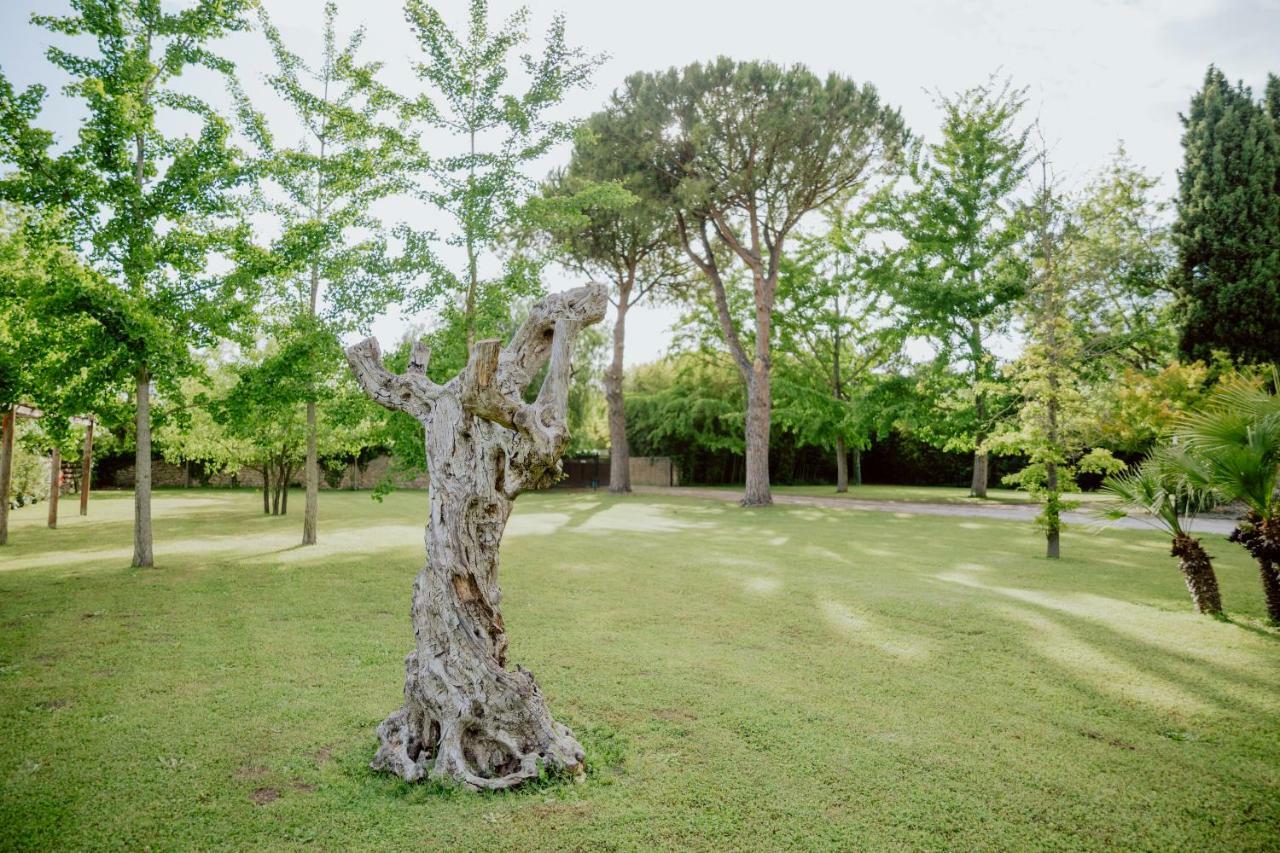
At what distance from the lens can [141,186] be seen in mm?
8430

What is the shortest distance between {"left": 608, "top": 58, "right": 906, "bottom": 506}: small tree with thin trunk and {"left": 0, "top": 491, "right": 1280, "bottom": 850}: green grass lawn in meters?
13.2

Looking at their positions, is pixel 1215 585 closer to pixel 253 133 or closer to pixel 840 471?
pixel 253 133

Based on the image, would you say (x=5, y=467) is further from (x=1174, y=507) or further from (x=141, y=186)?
(x=1174, y=507)

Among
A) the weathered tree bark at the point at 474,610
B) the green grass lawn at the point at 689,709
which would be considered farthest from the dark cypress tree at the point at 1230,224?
the weathered tree bark at the point at 474,610

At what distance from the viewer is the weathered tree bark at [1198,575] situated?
21.8 ft

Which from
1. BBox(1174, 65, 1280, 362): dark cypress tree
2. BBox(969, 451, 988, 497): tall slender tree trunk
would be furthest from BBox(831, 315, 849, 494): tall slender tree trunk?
BBox(1174, 65, 1280, 362): dark cypress tree

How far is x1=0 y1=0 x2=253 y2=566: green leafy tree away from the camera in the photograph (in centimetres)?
773

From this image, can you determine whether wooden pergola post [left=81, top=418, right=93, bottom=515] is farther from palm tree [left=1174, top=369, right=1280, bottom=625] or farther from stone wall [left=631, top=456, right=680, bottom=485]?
stone wall [left=631, top=456, right=680, bottom=485]

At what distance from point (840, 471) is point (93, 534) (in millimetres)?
24119

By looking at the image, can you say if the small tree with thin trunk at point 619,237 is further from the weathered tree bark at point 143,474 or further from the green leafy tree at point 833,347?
the weathered tree bark at point 143,474

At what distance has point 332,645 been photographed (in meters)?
5.49

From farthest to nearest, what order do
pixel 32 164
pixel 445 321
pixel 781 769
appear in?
1. pixel 445 321
2. pixel 32 164
3. pixel 781 769

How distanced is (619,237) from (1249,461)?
831 inches

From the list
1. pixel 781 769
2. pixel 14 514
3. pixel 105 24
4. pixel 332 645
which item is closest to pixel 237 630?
pixel 332 645
